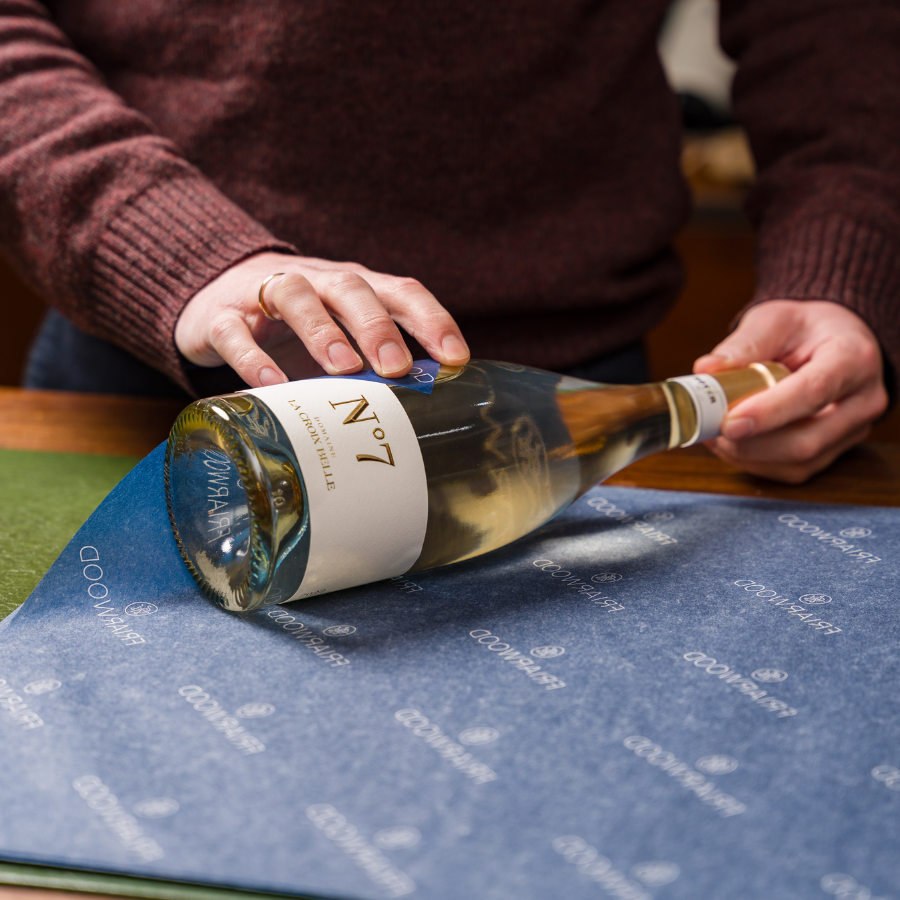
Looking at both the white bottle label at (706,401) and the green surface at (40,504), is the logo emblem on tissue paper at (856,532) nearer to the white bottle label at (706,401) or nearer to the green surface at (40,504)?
the white bottle label at (706,401)

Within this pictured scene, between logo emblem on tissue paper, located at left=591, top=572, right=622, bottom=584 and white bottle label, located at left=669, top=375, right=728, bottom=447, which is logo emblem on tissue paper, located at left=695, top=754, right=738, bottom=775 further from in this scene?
white bottle label, located at left=669, top=375, right=728, bottom=447

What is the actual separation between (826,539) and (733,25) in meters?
0.63

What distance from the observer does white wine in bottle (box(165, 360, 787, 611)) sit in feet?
1.14

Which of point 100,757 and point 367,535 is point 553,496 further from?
point 100,757

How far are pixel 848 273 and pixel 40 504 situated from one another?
60 cm

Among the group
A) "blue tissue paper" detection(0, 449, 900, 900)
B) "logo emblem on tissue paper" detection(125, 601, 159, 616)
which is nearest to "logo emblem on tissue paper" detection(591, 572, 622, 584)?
"blue tissue paper" detection(0, 449, 900, 900)

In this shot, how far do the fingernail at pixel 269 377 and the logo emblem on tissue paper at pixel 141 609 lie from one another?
4.7 inches

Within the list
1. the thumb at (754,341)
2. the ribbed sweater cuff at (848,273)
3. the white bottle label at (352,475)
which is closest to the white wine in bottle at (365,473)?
the white bottle label at (352,475)

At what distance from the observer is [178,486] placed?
408 mm

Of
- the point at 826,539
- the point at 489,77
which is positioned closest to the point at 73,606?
the point at 826,539

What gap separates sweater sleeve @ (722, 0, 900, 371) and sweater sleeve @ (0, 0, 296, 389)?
43 centimetres

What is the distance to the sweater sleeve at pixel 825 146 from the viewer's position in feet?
2.23

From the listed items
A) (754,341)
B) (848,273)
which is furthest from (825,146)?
(754,341)

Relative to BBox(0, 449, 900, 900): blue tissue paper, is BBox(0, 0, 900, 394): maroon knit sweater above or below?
above
